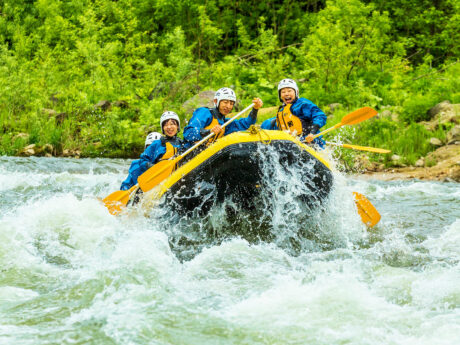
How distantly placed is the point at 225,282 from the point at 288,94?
3525 millimetres

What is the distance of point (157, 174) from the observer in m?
5.82

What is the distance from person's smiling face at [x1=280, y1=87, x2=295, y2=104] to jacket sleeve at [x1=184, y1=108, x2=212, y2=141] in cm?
121

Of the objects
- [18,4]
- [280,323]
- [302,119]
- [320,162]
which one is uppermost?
[18,4]

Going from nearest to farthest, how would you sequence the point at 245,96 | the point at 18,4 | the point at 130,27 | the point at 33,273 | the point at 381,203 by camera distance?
the point at 33,273, the point at 381,203, the point at 245,96, the point at 130,27, the point at 18,4

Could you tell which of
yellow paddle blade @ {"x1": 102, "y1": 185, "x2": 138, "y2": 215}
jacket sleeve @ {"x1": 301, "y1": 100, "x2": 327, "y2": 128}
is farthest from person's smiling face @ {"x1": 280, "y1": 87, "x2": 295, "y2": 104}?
yellow paddle blade @ {"x1": 102, "y1": 185, "x2": 138, "y2": 215}

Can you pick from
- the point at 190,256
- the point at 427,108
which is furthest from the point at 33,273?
the point at 427,108

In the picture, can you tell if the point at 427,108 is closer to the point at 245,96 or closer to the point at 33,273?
the point at 245,96

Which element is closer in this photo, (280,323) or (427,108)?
(280,323)

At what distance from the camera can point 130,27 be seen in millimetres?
18672

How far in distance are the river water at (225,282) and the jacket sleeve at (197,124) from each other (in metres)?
1.13

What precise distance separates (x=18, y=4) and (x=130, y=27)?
7853 millimetres

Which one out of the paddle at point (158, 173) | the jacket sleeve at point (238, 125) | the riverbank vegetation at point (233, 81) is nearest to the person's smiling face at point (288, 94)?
the jacket sleeve at point (238, 125)

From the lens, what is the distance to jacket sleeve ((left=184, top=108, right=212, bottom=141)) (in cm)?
623

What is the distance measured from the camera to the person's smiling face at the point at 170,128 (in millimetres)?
6715
